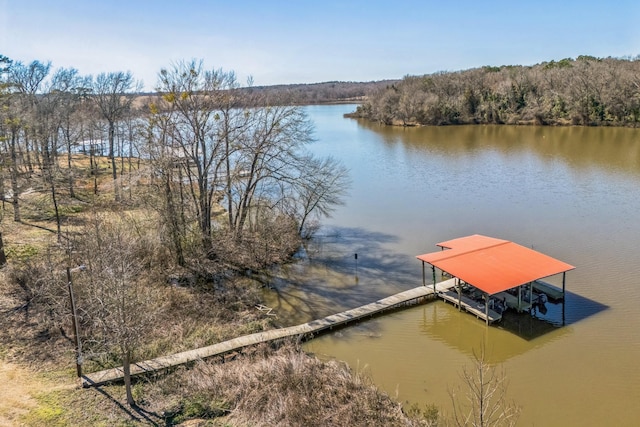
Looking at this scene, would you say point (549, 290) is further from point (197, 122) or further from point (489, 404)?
point (197, 122)

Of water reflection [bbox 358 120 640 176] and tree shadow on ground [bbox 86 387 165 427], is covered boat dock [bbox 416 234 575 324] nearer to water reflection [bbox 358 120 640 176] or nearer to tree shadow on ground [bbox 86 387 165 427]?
tree shadow on ground [bbox 86 387 165 427]

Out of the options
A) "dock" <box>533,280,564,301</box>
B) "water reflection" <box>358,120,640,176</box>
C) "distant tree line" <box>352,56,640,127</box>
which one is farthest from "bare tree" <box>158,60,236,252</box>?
"distant tree line" <box>352,56,640,127</box>

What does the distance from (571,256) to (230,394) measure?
16.6 metres

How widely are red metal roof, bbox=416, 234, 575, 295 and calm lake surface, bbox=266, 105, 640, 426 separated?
153cm

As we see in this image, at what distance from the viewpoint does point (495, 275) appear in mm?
16562

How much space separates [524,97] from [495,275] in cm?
6376

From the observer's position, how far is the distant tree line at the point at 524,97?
204 feet

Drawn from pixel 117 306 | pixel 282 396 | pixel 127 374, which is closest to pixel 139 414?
pixel 127 374

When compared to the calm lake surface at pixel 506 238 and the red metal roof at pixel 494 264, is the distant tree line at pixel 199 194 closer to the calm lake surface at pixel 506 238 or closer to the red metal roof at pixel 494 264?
the calm lake surface at pixel 506 238

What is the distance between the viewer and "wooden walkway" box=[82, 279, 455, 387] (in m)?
12.6

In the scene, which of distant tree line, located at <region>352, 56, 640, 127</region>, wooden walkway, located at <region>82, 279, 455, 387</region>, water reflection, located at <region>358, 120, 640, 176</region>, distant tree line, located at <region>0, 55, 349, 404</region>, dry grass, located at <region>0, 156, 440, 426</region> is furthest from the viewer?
distant tree line, located at <region>352, 56, 640, 127</region>

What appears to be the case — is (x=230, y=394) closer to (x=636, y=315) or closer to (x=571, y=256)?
(x=636, y=315)

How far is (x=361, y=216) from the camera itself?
28953 millimetres

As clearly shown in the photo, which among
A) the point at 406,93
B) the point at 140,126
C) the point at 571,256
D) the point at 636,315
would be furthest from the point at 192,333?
the point at 406,93
